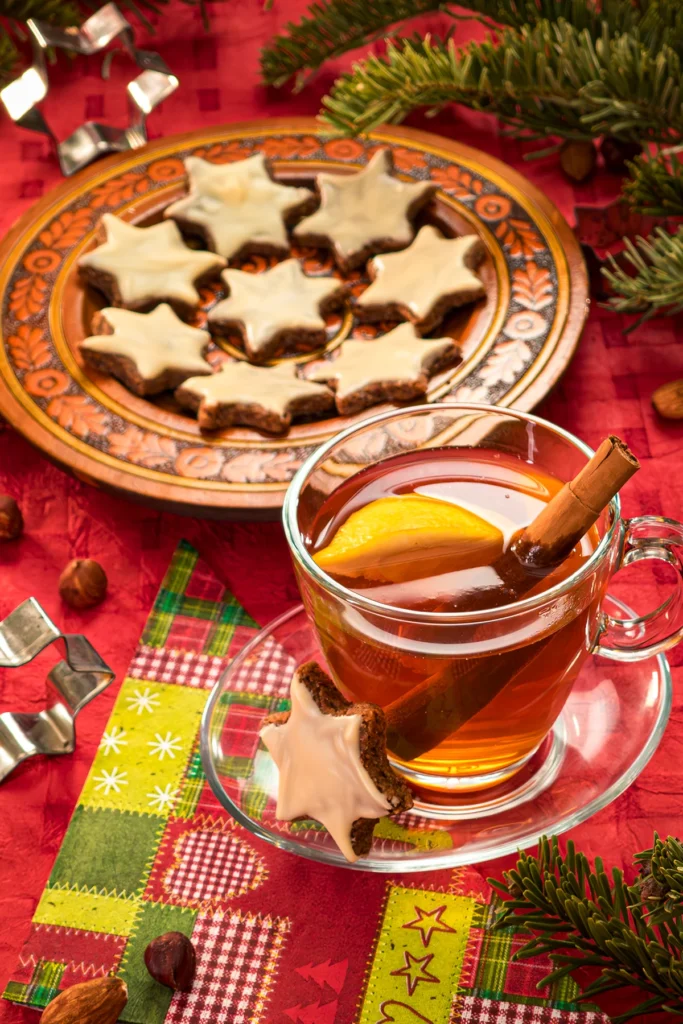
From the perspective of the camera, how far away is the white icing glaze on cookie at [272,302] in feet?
4.16

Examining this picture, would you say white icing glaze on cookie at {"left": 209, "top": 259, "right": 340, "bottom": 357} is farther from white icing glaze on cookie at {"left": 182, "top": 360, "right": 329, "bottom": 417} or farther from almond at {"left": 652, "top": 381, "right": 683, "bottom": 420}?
almond at {"left": 652, "top": 381, "right": 683, "bottom": 420}

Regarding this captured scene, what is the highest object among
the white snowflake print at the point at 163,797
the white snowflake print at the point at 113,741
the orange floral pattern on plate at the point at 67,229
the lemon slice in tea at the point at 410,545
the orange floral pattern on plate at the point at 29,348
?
the lemon slice in tea at the point at 410,545

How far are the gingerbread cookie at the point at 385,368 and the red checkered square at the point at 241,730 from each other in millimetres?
374

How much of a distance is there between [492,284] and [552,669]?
1.98 ft

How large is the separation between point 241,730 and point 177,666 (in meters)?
0.13

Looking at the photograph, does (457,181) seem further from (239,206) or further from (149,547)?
(149,547)

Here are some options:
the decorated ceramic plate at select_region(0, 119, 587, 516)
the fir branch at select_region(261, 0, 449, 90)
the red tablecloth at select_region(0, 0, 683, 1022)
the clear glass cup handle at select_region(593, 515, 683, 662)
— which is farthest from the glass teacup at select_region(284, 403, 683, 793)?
the fir branch at select_region(261, 0, 449, 90)

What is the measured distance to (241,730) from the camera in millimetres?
914

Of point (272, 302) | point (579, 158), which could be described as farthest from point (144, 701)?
point (579, 158)

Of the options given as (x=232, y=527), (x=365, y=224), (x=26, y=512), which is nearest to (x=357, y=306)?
(x=365, y=224)

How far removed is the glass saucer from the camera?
83 centimetres

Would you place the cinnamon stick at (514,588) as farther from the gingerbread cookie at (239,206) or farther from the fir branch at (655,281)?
the gingerbread cookie at (239,206)

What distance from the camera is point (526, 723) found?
32.5 inches

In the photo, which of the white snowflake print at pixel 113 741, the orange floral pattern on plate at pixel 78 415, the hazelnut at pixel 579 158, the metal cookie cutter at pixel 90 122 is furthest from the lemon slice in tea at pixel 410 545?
the metal cookie cutter at pixel 90 122
